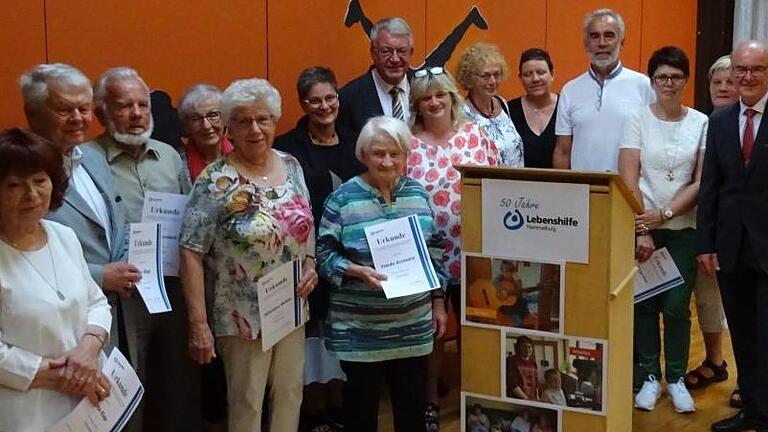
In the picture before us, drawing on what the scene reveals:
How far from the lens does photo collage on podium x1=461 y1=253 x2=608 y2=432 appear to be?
108 inches

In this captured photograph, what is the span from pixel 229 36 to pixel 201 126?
949 millimetres

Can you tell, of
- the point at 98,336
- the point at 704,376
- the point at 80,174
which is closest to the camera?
the point at 98,336

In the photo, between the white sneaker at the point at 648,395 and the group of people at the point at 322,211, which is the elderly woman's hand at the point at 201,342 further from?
the white sneaker at the point at 648,395

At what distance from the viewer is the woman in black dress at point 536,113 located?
420 centimetres

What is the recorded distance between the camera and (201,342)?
281cm

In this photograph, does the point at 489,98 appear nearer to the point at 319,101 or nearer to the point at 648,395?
the point at 319,101

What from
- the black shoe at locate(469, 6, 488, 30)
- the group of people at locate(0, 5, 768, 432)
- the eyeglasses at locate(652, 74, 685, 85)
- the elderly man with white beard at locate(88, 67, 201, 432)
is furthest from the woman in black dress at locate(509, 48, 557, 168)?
the elderly man with white beard at locate(88, 67, 201, 432)

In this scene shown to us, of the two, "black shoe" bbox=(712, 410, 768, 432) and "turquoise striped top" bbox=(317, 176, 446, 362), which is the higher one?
"turquoise striped top" bbox=(317, 176, 446, 362)

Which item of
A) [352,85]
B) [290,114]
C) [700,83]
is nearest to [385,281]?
[352,85]

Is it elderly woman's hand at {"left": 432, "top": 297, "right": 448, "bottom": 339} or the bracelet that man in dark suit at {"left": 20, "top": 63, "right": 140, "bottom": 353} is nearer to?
the bracelet

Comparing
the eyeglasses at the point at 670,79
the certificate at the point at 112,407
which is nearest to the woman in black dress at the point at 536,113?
the eyeglasses at the point at 670,79

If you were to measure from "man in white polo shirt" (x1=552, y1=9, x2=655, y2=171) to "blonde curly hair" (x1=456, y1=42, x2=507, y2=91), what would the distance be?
1.31ft

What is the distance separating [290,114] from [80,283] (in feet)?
7.04

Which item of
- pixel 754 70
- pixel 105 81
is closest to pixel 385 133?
pixel 105 81
